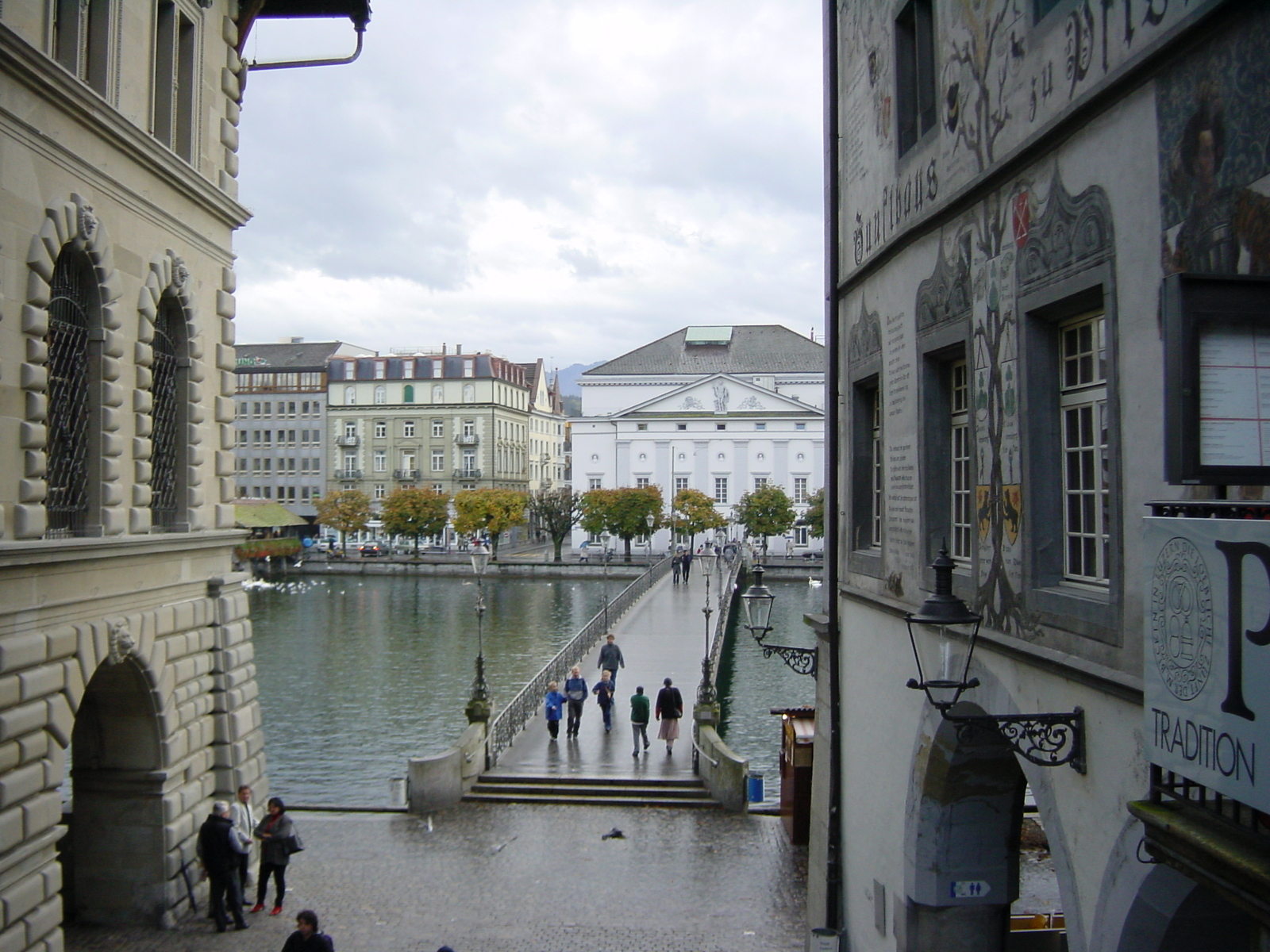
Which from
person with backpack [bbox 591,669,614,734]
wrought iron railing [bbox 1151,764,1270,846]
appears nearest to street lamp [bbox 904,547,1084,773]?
wrought iron railing [bbox 1151,764,1270,846]

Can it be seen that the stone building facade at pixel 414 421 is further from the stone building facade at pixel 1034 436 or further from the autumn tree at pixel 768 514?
the stone building facade at pixel 1034 436

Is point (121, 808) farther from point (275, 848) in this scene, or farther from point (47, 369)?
point (47, 369)

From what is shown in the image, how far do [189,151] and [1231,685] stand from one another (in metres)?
13.2

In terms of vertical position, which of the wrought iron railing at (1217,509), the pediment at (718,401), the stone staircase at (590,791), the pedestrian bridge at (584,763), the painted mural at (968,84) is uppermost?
the pediment at (718,401)

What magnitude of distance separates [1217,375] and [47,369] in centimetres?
1029

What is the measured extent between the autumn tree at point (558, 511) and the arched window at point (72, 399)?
6316 cm

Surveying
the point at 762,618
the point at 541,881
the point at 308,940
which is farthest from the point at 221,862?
the point at 762,618

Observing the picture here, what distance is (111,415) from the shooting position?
1199 cm

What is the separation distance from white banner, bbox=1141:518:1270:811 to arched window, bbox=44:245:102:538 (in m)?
10.1

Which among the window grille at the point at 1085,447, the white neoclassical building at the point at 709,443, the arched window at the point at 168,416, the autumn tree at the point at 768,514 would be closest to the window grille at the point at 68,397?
the arched window at the point at 168,416

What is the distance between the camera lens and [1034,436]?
21.8 feet

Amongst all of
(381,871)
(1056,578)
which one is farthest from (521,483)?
(1056,578)

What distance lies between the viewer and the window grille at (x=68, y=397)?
36.8ft

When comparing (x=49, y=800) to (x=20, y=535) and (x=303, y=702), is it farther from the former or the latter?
(x=303, y=702)
